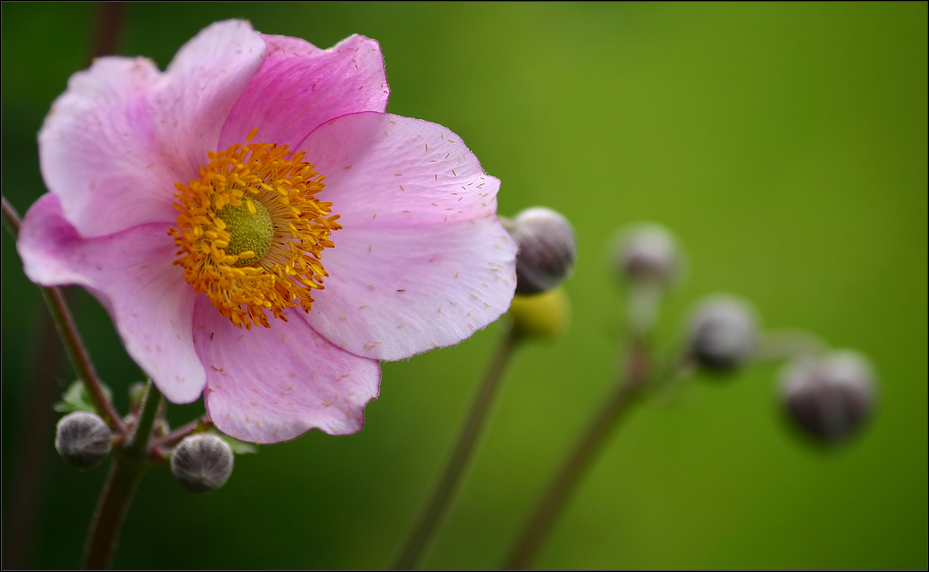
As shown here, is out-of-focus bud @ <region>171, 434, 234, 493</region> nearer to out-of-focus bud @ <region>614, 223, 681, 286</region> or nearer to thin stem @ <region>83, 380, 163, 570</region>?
thin stem @ <region>83, 380, 163, 570</region>

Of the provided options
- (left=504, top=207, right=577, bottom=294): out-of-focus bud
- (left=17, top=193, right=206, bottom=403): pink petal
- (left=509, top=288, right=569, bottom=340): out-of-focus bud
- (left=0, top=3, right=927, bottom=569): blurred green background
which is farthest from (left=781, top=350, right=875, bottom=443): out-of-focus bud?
(left=17, top=193, right=206, bottom=403): pink petal

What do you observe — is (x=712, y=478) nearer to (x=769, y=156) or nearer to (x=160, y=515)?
(x=769, y=156)

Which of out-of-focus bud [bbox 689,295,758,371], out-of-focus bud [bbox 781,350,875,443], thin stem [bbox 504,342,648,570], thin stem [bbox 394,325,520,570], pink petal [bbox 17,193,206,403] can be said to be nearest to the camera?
pink petal [bbox 17,193,206,403]

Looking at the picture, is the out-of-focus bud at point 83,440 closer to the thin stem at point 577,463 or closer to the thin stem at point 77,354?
the thin stem at point 77,354

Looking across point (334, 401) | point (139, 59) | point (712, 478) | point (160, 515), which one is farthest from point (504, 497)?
point (139, 59)

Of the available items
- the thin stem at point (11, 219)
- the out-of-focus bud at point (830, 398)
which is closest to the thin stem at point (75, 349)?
the thin stem at point (11, 219)

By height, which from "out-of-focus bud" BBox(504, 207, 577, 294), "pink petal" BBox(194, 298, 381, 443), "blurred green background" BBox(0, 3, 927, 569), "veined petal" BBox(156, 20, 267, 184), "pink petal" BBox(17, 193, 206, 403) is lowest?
"blurred green background" BBox(0, 3, 927, 569)

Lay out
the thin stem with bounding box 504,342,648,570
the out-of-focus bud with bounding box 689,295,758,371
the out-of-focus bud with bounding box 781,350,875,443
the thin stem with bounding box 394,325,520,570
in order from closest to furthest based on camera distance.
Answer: the thin stem with bounding box 394,325,520,570, the thin stem with bounding box 504,342,648,570, the out-of-focus bud with bounding box 689,295,758,371, the out-of-focus bud with bounding box 781,350,875,443

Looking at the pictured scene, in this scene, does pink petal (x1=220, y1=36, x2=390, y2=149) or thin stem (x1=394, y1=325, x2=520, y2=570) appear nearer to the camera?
pink petal (x1=220, y1=36, x2=390, y2=149)
